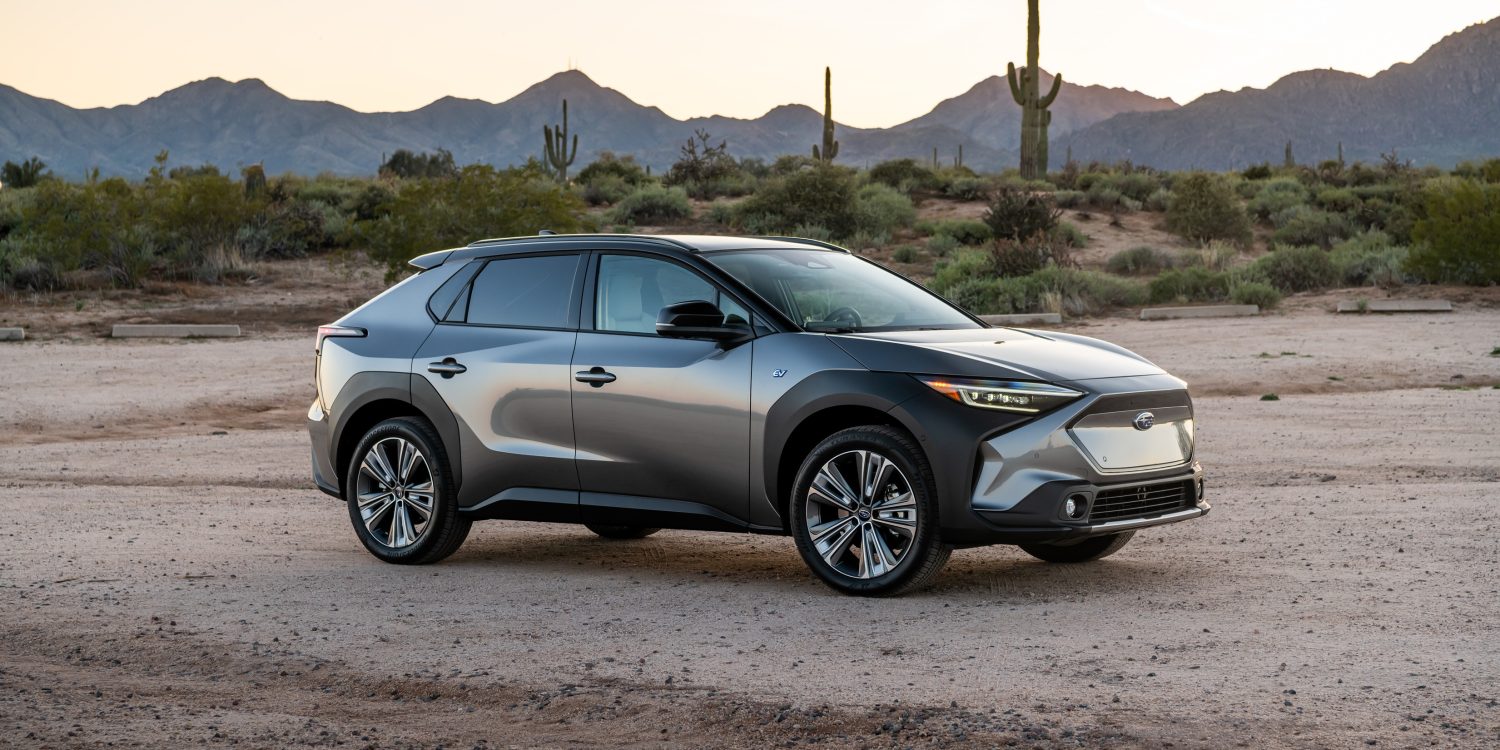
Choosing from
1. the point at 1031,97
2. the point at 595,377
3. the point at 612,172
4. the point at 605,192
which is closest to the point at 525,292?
the point at 595,377

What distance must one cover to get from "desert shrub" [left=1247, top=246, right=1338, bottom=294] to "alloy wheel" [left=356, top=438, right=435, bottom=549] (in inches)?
903

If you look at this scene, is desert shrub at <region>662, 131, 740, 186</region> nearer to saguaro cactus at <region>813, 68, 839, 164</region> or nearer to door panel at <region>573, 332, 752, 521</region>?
saguaro cactus at <region>813, 68, 839, 164</region>

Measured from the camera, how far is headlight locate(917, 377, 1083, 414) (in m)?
7.97

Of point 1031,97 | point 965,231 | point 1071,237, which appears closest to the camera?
point 1071,237

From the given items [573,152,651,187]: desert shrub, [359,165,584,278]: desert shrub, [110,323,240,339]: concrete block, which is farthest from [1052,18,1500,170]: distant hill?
[110,323,240,339]: concrete block

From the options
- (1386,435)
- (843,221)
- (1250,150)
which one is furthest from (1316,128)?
(1386,435)

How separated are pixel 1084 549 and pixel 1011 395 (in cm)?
178

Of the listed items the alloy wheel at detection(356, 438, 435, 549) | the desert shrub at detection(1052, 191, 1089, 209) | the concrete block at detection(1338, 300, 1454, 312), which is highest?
the desert shrub at detection(1052, 191, 1089, 209)

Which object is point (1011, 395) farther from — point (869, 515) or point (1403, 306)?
point (1403, 306)

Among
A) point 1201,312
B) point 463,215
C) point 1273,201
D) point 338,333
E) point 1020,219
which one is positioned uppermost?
point 1273,201

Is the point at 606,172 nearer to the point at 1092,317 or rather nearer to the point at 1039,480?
the point at 1092,317

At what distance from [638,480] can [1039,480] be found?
2.05m

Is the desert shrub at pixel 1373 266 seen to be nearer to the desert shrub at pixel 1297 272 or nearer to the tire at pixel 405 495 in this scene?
the desert shrub at pixel 1297 272

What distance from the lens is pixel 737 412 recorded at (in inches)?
334
